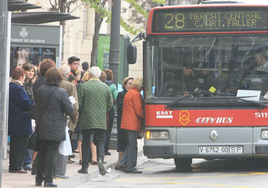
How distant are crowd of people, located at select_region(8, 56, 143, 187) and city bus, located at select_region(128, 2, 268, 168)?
594mm

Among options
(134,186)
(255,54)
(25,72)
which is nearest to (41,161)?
(134,186)

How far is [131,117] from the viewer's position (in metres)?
10.1

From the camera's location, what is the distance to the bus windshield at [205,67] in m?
9.56

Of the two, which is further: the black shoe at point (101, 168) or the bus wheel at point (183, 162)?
the bus wheel at point (183, 162)

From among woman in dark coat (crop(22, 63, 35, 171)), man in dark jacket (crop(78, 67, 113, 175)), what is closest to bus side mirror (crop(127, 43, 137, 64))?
man in dark jacket (crop(78, 67, 113, 175))

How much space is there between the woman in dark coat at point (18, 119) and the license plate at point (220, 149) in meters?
2.90

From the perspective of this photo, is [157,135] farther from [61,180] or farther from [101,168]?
[61,180]

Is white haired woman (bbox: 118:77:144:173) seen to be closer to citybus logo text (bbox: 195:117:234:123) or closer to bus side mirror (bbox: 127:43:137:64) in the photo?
bus side mirror (bbox: 127:43:137:64)

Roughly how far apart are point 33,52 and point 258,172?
17.9ft

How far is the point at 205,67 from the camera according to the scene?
9617 millimetres

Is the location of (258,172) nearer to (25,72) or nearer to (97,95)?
(97,95)

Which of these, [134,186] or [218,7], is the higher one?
[218,7]

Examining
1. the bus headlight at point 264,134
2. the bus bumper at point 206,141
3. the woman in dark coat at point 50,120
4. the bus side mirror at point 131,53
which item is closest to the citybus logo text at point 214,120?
the bus bumper at point 206,141

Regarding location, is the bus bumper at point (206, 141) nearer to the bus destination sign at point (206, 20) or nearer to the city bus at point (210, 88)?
the city bus at point (210, 88)
